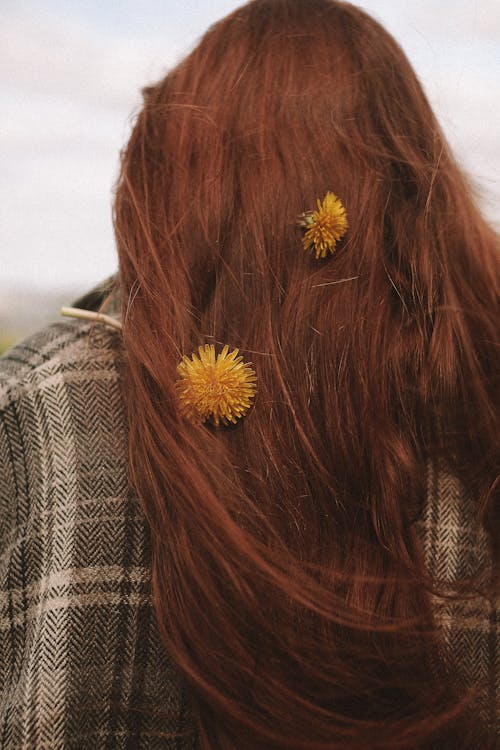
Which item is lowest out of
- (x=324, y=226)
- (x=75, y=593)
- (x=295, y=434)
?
(x=75, y=593)

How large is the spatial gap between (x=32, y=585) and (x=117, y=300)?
0.34 meters

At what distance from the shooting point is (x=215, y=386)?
68cm

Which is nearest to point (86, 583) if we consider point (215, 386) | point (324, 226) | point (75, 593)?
point (75, 593)

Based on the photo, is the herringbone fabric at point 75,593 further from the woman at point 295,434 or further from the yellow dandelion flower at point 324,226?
the yellow dandelion flower at point 324,226

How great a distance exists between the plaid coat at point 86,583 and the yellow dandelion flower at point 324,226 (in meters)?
0.26

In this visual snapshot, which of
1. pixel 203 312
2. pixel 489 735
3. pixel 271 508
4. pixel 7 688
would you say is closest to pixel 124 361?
pixel 203 312

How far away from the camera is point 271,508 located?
68cm

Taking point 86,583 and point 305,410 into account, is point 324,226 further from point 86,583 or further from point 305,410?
point 86,583

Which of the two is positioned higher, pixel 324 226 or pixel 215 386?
pixel 324 226

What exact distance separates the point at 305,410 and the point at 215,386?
0.09 m

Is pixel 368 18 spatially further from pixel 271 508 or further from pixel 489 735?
pixel 489 735

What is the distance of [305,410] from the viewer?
0.69 metres

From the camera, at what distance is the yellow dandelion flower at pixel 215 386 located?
681 millimetres

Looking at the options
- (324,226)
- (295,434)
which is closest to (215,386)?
(295,434)
